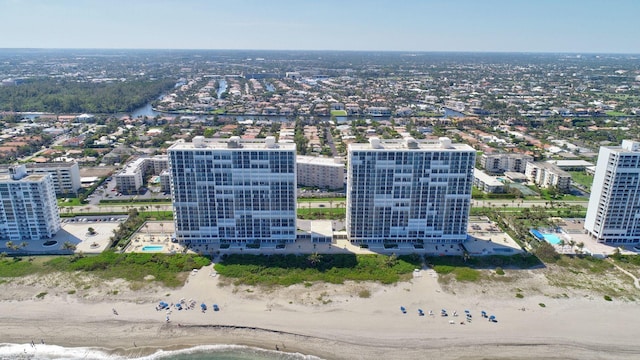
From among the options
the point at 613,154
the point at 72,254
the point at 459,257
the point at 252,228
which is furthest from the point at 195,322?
the point at 613,154

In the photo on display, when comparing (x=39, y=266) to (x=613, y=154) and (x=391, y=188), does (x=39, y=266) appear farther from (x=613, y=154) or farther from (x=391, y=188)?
(x=613, y=154)

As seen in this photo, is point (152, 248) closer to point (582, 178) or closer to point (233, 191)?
point (233, 191)

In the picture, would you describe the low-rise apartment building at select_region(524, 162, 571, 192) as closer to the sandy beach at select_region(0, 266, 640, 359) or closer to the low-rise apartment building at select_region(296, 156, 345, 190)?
the sandy beach at select_region(0, 266, 640, 359)

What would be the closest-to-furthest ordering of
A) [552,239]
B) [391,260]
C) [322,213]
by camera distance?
[391,260], [552,239], [322,213]

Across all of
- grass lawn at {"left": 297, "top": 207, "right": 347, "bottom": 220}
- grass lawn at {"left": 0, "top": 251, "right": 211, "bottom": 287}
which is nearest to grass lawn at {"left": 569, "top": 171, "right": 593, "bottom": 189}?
grass lawn at {"left": 297, "top": 207, "right": 347, "bottom": 220}

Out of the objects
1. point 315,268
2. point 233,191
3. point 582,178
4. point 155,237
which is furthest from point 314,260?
point 582,178

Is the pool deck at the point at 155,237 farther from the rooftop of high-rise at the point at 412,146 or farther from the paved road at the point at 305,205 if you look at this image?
the rooftop of high-rise at the point at 412,146

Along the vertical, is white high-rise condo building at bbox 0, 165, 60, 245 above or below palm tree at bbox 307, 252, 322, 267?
above
